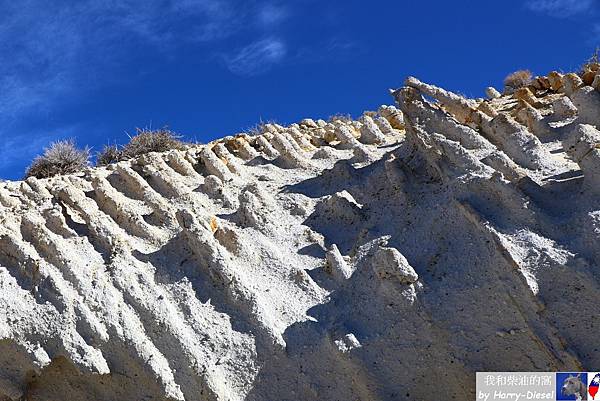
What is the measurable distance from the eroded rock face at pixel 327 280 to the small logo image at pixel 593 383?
2.9 inches

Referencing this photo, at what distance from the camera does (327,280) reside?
6047 mm

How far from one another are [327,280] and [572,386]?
6.99 feet

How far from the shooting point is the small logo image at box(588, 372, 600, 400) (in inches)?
187

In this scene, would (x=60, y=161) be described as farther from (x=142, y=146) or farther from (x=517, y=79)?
(x=517, y=79)

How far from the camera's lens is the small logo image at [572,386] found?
4.77 m

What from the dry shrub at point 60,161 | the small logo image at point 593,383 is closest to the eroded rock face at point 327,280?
the small logo image at point 593,383

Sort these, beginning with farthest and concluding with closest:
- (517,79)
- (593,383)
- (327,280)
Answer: (517,79), (327,280), (593,383)

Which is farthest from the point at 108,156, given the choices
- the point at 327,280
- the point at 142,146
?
the point at 327,280

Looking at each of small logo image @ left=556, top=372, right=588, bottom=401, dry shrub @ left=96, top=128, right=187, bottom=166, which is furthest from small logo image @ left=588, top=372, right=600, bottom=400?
dry shrub @ left=96, top=128, right=187, bottom=166

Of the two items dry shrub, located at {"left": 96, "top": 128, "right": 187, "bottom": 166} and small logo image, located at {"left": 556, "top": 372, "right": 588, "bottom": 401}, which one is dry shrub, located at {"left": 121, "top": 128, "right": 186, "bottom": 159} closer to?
dry shrub, located at {"left": 96, "top": 128, "right": 187, "bottom": 166}

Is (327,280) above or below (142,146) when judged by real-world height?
below

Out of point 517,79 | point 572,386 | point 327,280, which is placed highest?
point 517,79

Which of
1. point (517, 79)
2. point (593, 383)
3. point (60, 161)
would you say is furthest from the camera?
point (517, 79)

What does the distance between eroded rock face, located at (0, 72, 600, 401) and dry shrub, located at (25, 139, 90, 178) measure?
8.18 ft
